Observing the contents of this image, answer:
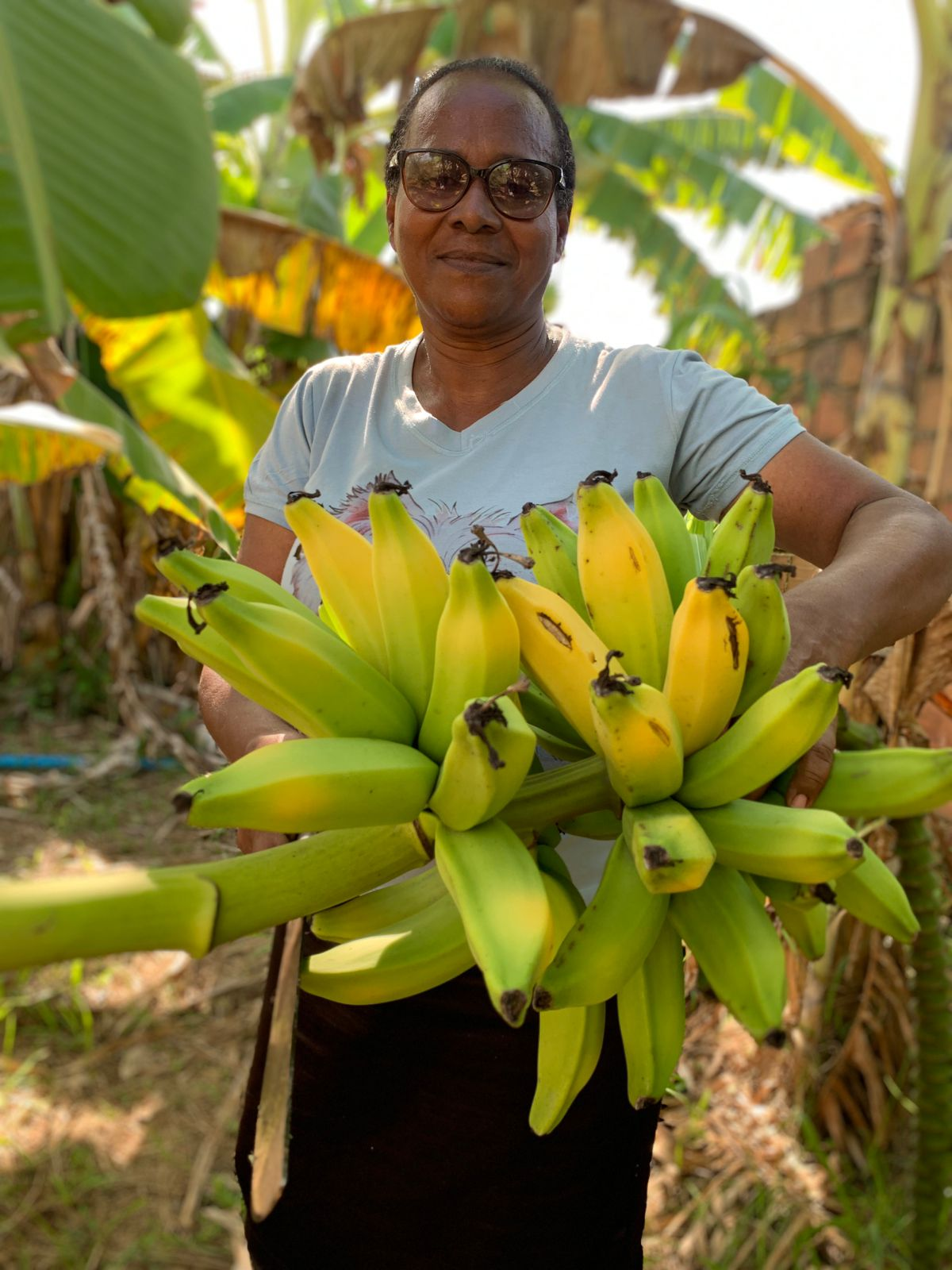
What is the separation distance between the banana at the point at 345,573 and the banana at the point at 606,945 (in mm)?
299

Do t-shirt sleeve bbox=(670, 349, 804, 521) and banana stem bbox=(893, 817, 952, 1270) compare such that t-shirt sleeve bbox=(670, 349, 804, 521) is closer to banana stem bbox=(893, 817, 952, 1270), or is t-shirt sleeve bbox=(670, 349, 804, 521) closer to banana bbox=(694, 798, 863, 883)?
banana bbox=(694, 798, 863, 883)

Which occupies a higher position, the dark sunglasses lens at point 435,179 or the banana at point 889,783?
the dark sunglasses lens at point 435,179

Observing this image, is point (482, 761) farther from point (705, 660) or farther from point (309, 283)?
point (309, 283)

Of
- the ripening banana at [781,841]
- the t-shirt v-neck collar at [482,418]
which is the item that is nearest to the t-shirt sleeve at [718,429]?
the t-shirt v-neck collar at [482,418]

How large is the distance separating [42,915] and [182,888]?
0.31 feet

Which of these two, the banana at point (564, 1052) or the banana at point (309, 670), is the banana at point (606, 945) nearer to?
the banana at point (564, 1052)

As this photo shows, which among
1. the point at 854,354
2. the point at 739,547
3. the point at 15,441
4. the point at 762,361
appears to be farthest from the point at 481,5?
the point at 739,547

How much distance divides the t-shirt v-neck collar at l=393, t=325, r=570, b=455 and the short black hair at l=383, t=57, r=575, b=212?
9.3 inches

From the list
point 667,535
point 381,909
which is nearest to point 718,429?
point 667,535

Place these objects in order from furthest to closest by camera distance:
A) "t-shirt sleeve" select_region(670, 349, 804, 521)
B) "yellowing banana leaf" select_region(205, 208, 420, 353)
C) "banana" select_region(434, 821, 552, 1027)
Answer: "yellowing banana leaf" select_region(205, 208, 420, 353) → "t-shirt sleeve" select_region(670, 349, 804, 521) → "banana" select_region(434, 821, 552, 1027)

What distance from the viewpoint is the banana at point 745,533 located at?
0.98 meters

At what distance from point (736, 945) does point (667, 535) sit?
433 millimetres

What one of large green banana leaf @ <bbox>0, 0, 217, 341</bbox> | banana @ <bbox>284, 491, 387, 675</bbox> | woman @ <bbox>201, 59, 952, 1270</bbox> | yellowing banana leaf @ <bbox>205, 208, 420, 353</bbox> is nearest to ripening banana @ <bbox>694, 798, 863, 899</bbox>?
banana @ <bbox>284, 491, 387, 675</bbox>

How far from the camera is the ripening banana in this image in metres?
0.76
